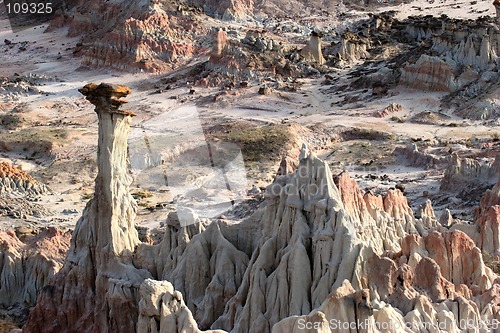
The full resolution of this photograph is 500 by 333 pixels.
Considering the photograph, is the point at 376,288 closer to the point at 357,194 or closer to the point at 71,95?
the point at 357,194

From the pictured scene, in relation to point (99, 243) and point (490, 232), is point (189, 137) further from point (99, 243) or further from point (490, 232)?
point (99, 243)

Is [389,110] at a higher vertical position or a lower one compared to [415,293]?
lower

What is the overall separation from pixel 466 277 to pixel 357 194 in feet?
10.6

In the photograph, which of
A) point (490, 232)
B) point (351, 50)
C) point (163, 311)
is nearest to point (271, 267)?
point (163, 311)

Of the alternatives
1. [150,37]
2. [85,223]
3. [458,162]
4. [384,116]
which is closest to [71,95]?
[150,37]

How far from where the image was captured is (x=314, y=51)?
71.8m

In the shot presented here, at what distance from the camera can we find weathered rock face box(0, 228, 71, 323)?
91.0ft

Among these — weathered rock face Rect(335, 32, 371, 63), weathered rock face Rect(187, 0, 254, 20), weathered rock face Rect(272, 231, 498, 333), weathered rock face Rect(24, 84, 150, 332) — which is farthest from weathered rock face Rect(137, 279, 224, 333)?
weathered rock face Rect(187, 0, 254, 20)

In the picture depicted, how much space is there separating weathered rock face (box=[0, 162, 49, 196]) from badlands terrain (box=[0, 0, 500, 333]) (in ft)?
0.38

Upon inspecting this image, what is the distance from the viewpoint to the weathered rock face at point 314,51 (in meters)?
71.2

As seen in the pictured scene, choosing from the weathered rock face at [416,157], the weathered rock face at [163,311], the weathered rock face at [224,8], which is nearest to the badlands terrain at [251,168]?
the weathered rock face at [163,311]

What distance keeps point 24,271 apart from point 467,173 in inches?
764

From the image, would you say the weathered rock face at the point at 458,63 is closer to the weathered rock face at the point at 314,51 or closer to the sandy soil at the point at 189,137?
the sandy soil at the point at 189,137

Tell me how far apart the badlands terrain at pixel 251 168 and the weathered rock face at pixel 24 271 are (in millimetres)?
74
